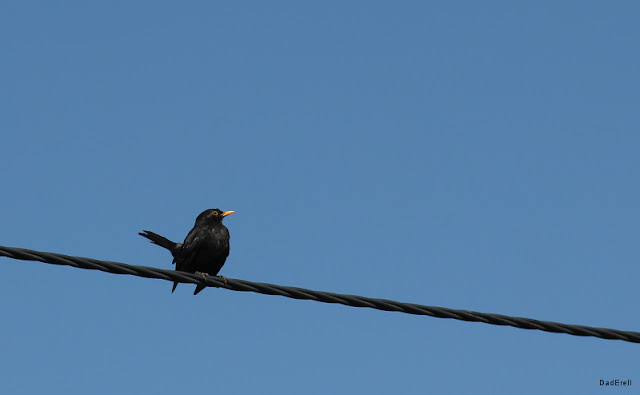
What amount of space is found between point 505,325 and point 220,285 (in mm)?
2043

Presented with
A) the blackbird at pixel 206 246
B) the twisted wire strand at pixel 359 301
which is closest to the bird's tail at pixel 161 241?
the blackbird at pixel 206 246

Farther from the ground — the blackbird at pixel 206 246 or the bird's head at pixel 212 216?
the bird's head at pixel 212 216

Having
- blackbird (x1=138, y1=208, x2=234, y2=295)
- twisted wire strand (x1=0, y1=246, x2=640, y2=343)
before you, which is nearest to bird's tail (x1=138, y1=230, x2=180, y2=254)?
blackbird (x1=138, y1=208, x2=234, y2=295)

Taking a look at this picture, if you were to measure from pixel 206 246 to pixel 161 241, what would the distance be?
208cm

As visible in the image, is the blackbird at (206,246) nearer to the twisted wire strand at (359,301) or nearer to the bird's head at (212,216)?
the bird's head at (212,216)

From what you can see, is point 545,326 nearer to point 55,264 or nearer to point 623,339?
point 623,339

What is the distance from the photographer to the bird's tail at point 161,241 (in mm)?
13438

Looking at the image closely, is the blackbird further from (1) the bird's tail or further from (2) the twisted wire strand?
(2) the twisted wire strand

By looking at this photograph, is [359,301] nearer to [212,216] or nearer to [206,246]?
[206,246]

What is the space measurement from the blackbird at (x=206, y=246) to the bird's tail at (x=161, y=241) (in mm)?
919

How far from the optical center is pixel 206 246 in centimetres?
1195

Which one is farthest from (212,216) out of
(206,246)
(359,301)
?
(359,301)

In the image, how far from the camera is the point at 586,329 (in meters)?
5.73

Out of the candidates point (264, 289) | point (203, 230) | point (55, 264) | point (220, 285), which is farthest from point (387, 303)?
point (203, 230)
